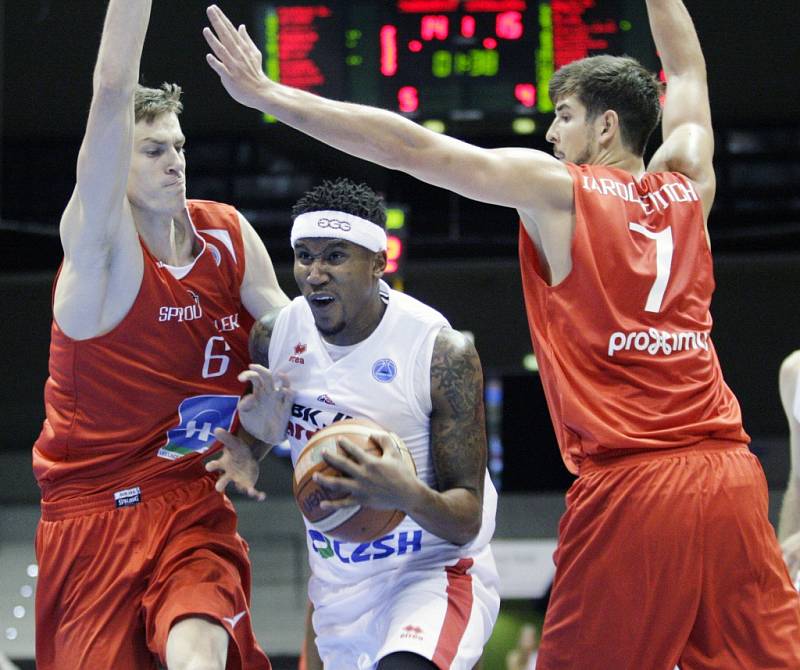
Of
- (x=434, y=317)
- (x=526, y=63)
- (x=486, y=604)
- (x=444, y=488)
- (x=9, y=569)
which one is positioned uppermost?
(x=526, y=63)

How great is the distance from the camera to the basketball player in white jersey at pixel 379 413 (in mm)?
3707

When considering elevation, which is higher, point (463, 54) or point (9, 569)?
point (463, 54)

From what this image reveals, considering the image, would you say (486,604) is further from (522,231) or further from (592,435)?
(522,231)

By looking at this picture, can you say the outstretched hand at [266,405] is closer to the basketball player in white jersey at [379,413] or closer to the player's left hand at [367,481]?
the basketball player in white jersey at [379,413]

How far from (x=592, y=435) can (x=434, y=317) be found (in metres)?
0.72

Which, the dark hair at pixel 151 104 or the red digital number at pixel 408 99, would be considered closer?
the dark hair at pixel 151 104

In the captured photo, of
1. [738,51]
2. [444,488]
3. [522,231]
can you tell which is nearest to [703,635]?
[444,488]

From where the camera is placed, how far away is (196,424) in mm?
4090

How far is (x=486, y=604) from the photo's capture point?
384 cm

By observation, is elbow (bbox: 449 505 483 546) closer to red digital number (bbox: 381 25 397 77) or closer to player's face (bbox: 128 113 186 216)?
player's face (bbox: 128 113 186 216)

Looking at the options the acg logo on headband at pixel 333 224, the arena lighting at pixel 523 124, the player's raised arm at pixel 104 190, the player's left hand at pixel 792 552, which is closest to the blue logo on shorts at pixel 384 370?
the acg logo on headband at pixel 333 224

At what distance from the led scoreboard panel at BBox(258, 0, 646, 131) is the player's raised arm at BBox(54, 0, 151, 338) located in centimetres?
444

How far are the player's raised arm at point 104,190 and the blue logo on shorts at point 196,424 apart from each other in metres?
0.38

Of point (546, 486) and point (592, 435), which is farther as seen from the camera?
point (546, 486)
